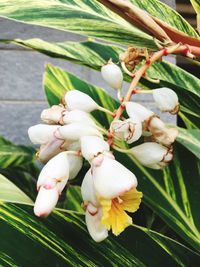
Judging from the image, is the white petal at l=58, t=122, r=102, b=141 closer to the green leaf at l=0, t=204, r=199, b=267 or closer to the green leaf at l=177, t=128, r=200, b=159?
the green leaf at l=0, t=204, r=199, b=267

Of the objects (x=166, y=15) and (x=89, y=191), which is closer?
(x=89, y=191)

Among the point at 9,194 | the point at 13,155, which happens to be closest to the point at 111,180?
the point at 9,194

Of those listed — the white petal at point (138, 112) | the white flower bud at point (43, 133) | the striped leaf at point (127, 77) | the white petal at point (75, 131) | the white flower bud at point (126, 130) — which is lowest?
the striped leaf at point (127, 77)

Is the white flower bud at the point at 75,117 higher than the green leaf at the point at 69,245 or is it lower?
higher

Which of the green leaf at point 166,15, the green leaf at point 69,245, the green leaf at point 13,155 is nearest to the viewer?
the green leaf at point 69,245

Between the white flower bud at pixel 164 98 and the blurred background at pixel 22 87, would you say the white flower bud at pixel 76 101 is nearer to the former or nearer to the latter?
the white flower bud at pixel 164 98

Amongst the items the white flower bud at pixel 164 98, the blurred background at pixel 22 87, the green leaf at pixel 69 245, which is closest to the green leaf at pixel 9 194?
the green leaf at pixel 69 245

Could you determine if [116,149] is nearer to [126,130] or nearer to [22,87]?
[126,130]
